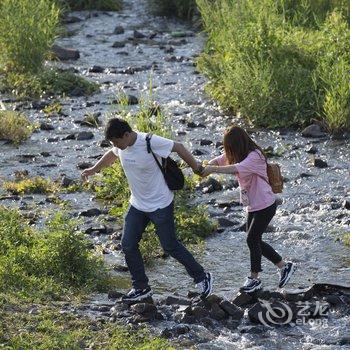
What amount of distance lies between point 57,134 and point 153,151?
7.58 meters

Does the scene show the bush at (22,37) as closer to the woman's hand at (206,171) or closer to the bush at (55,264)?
the bush at (55,264)

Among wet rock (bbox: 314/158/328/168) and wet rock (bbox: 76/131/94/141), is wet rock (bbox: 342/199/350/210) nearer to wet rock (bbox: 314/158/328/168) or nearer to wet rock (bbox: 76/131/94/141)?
wet rock (bbox: 314/158/328/168)

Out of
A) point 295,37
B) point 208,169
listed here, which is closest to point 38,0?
point 295,37

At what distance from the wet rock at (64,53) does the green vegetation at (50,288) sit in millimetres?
10070

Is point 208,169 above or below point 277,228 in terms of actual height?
above

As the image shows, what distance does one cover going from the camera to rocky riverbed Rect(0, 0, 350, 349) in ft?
27.5

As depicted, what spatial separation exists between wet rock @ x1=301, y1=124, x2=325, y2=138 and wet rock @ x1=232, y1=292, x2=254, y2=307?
6.46 m

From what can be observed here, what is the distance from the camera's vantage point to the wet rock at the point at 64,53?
67.0 feet

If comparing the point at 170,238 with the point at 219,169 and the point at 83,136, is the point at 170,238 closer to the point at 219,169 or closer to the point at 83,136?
the point at 219,169

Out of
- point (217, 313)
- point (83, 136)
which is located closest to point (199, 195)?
point (83, 136)

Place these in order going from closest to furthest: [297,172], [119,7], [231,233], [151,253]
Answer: [151,253], [231,233], [297,172], [119,7]

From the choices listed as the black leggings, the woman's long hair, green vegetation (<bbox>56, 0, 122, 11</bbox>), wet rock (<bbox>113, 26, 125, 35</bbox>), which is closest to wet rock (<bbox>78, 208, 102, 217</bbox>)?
the black leggings

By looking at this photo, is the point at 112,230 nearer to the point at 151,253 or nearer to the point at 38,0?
the point at 151,253

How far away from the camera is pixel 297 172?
1353 centimetres
